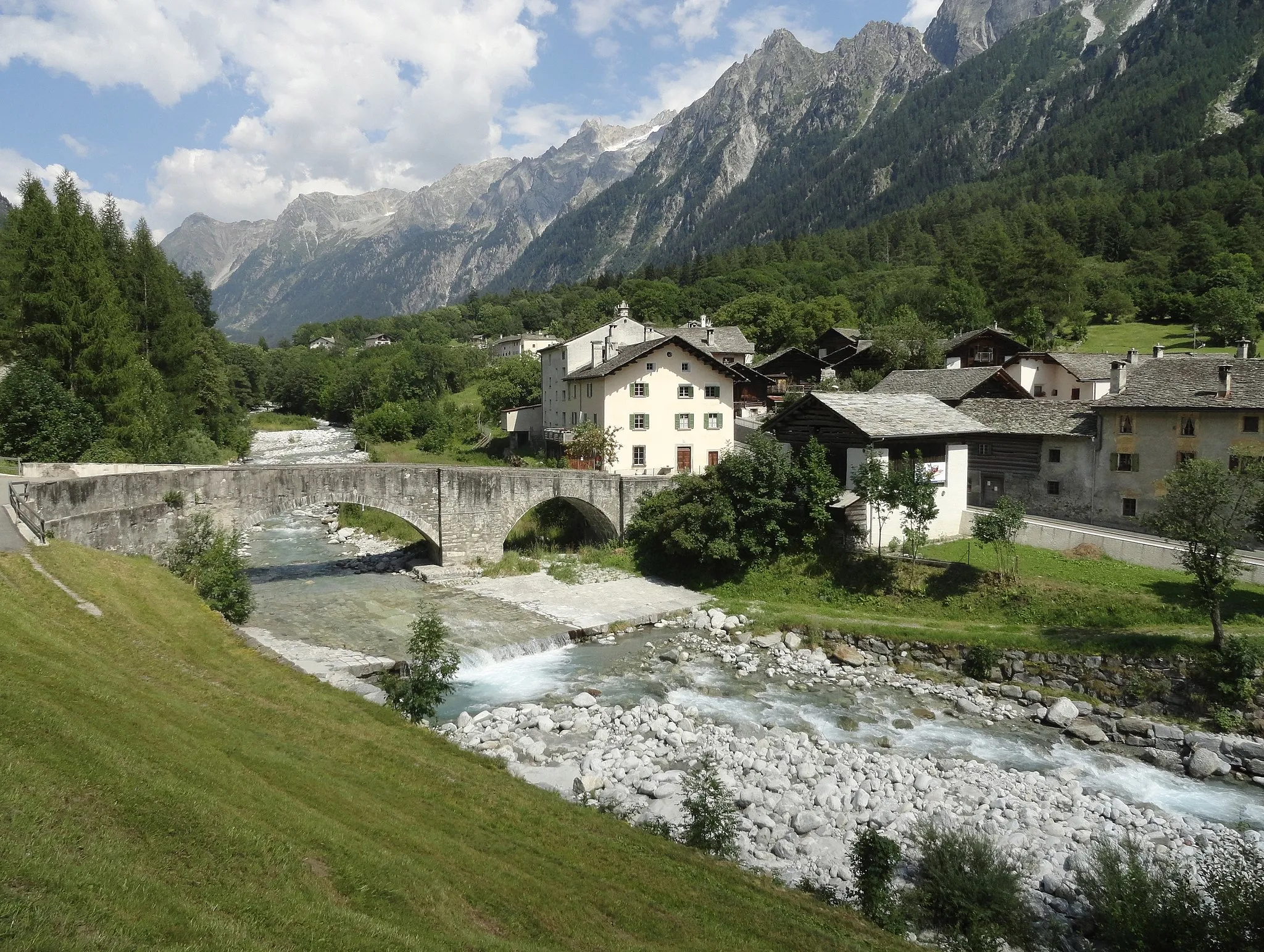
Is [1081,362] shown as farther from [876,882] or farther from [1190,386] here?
[876,882]

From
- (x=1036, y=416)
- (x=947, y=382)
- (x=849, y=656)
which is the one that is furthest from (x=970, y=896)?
(x=947, y=382)

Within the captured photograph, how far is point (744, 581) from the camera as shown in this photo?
1310 inches

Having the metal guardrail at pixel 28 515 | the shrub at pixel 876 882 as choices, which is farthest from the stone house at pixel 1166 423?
the metal guardrail at pixel 28 515

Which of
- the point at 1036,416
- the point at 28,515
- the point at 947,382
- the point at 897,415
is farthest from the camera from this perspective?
the point at 947,382

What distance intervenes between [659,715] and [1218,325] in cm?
7419

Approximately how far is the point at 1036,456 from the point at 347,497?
32.1 m

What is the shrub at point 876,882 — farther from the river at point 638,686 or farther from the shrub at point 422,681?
the shrub at point 422,681

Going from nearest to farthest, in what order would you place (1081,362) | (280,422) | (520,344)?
(1081,362) < (280,422) < (520,344)

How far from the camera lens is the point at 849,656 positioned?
26.2 m

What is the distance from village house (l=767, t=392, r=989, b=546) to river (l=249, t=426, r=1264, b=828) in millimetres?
10438

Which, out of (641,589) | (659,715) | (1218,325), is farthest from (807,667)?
(1218,325)

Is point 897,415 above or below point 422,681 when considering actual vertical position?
above

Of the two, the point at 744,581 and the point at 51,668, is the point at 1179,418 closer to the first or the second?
the point at 744,581

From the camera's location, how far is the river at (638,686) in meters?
18.5
